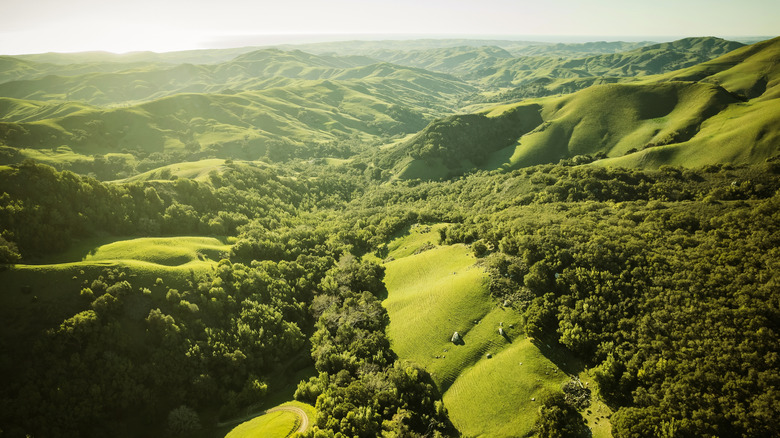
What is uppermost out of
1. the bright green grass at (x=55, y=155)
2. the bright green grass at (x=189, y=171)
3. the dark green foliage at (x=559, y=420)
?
the bright green grass at (x=55, y=155)

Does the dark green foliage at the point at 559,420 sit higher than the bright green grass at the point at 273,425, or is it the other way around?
the dark green foliage at the point at 559,420

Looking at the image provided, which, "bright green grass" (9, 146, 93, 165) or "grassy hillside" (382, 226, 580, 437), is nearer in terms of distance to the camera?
"grassy hillside" (382, 226, 580, 437)

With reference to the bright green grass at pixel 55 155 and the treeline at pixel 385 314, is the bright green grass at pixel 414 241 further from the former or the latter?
the bright green grass at pixel 55 155

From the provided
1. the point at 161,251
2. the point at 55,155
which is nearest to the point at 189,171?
the point at 161,251

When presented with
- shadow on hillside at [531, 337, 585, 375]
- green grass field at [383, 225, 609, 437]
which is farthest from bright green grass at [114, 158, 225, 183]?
shadow on hillside at [531, 337, 585, 375]

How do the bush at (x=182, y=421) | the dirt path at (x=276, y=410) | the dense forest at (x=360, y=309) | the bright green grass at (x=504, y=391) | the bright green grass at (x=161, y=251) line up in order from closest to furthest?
1. the dense forest at (x=360, y=309)
2. the bright green grass at (x=504, y=391)
3. the dirt path at (x=276, y=410)
4. the bush at (x=182, y=421)
5. the bright green grass at (x=161, y=251)

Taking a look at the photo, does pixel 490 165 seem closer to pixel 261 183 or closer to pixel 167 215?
pixel 261 183

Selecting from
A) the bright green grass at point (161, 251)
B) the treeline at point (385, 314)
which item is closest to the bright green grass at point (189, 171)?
the treeline at point (385, 314)

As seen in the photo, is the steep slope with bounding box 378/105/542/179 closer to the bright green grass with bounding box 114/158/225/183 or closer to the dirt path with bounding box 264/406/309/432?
the bright green grass with bounding box 114/158/225/183
